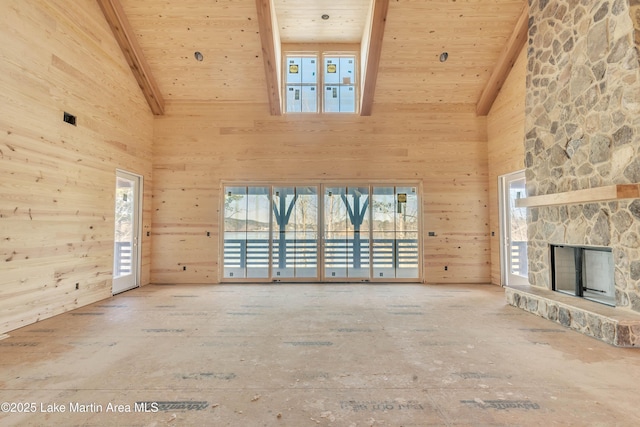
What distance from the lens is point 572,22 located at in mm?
3785

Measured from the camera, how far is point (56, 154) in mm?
3902

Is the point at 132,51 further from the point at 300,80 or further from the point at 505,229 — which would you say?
the point at 505,229

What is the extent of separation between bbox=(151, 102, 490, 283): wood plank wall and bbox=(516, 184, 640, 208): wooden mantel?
2057 mm

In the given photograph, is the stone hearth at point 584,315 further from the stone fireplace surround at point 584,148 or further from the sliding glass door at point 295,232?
the sliding glass door at point 295,232

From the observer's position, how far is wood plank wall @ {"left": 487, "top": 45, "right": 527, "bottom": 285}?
5.17m

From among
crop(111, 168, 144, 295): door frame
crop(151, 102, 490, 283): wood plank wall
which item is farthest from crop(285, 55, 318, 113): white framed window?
crop(111, 168, 144, 295): door frame

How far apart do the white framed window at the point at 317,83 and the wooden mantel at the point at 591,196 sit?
383 cm

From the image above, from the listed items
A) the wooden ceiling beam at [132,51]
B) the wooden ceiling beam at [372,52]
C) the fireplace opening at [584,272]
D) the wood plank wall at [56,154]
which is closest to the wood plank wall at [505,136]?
the fireplace opening at [584,272]

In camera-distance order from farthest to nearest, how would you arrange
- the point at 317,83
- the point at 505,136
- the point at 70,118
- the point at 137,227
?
the point at 317,83 < the point at 137,227 < the point at 505,136 < the point at 70,118

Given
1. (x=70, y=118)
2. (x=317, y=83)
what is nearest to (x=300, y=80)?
(x=317, y=83)

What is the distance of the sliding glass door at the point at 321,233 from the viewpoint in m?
6.13

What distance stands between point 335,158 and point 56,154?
443 cm

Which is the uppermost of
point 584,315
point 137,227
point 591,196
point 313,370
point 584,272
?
point 591,196

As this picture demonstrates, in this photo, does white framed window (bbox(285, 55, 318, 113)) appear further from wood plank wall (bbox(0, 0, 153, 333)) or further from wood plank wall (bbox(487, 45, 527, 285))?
wood plank wall (bbox(487, 45, 527, 285))
